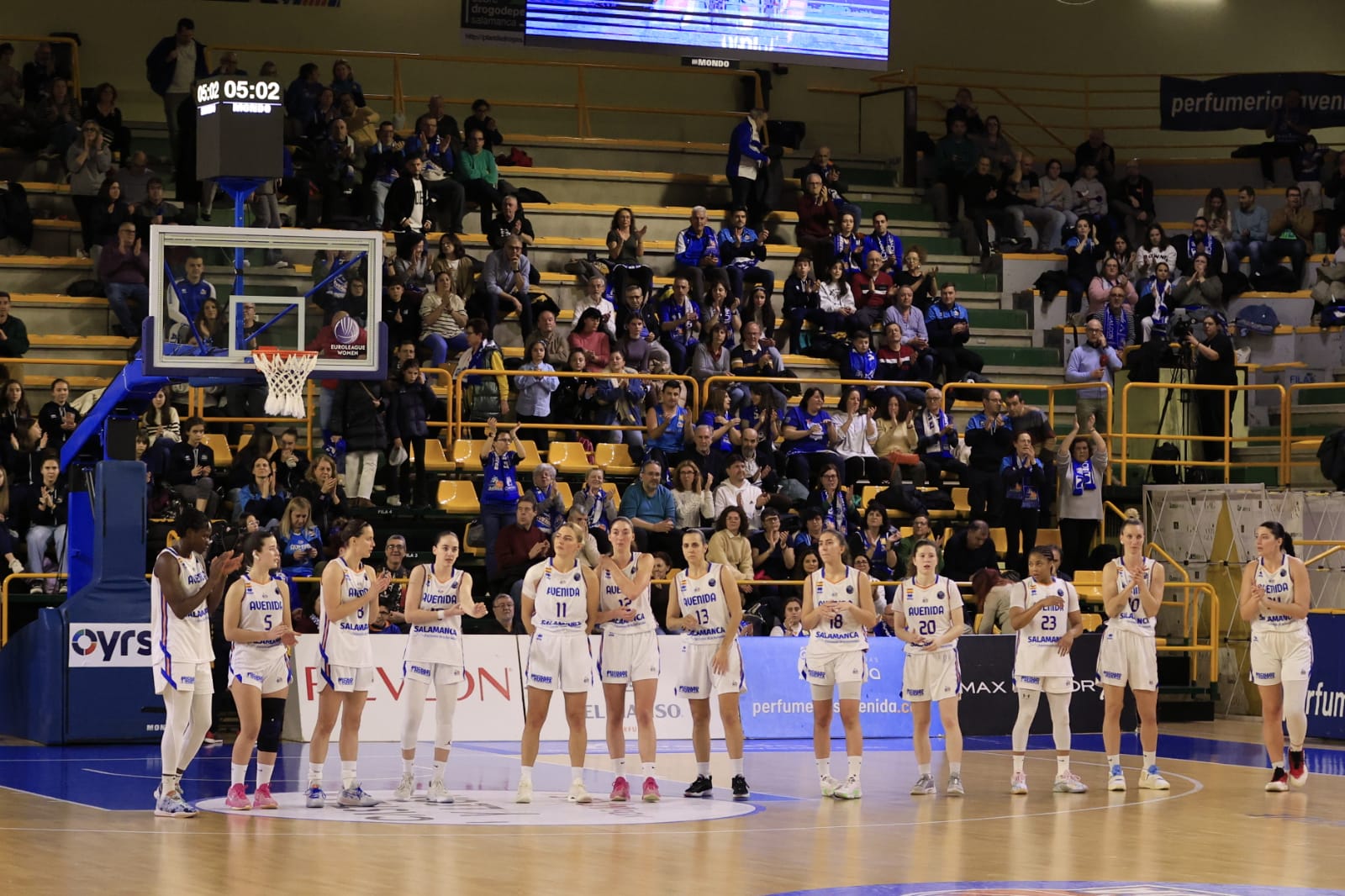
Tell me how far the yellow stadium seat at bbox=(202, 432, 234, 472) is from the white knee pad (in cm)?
1022

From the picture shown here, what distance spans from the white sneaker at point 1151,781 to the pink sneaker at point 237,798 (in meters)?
6.88

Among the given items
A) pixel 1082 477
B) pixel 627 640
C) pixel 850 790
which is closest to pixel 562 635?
pixel 627 640

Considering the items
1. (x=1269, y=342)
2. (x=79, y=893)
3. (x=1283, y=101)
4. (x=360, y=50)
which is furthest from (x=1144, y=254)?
(x=79, y=893)

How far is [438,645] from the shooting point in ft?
44.8

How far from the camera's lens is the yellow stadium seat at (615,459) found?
23.0 m

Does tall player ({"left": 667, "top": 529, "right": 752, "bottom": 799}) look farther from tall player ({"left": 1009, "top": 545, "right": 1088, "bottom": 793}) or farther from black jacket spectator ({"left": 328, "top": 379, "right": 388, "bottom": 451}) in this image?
black jacket spectator ({"left": 328, "top": 379, "right": 388, "bottom": 451})

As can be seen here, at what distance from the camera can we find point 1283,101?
30969 millimetres

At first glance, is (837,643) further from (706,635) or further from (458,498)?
(458,498)

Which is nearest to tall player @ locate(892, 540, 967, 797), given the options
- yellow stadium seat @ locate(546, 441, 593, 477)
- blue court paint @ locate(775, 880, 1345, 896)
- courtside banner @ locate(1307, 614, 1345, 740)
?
blue court paint @ locate(775, 880, 1345, 896)

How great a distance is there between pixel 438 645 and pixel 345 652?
0.68 meters

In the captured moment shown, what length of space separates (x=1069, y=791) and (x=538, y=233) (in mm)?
14423

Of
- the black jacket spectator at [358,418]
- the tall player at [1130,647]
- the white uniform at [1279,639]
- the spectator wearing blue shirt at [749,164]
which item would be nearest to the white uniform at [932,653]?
the tall player at [1130,647]

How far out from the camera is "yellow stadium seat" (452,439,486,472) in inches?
892

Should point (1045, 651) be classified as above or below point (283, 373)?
below
